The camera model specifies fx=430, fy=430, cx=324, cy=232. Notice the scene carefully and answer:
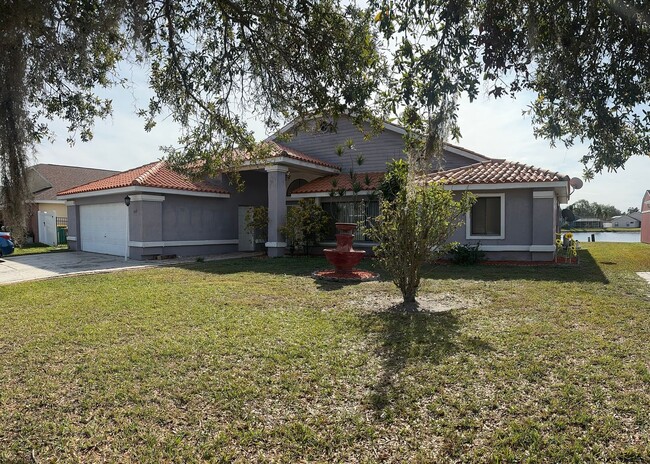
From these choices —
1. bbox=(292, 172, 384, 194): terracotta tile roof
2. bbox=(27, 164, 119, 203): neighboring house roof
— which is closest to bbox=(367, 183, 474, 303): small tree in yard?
bbox=(292, 172, 384, 194): terracotta tile roof

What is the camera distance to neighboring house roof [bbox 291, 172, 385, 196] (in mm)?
18484

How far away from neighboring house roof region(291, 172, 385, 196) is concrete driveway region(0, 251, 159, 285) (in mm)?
7175

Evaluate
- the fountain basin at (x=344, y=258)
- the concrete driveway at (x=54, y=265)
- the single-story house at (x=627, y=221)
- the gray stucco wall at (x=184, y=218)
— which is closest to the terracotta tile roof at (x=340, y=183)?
the gray stucco wall at (x=184, y=218)

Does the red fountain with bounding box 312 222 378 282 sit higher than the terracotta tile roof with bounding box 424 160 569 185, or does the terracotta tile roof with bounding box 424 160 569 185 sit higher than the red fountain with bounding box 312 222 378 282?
the terracotta tile roof with bounding box 424 160 569 185

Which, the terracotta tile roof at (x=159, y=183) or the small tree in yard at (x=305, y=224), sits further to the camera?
the small tree in yard at (x=305, y=224)

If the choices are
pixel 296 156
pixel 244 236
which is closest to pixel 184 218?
pixel 244 236

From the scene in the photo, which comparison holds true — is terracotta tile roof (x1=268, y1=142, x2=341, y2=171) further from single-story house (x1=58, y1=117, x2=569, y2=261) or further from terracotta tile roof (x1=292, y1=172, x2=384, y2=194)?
terracotta tile roof (x1=292, y1=172, x2=384, y2=194)

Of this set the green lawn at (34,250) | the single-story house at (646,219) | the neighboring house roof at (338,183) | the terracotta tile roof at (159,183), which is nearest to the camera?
the terracotta tile roof at (159,183)

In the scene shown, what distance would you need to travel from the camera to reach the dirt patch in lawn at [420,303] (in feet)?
26.8

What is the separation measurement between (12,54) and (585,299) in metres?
10.1

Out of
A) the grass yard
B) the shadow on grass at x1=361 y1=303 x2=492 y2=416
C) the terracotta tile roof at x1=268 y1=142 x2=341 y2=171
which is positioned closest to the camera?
the grass yard

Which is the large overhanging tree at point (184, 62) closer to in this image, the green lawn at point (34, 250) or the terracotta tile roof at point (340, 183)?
the terracotta tile roof at point (340, 183)

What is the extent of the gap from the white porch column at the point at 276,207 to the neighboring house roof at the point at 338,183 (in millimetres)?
1214

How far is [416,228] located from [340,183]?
11.1 metres
